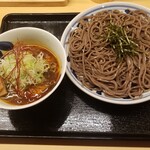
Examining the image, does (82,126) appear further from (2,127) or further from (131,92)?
(2,127)

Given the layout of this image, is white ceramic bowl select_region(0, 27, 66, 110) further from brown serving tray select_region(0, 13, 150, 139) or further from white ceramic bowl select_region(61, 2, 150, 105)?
brown serving tray select_region(0, 13, 150, 139)

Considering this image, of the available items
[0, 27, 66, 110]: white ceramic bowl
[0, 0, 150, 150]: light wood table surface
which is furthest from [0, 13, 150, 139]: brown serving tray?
[0, 27, 66, 110]: white ceramic bowl

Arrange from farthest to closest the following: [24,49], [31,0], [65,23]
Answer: [31,0]
[65,23]
[24,49]

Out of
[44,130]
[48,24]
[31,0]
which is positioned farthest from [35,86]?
[31,0]

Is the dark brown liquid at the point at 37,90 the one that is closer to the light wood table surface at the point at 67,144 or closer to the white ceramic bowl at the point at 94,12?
the white ceramic bowl at the point at 94,12

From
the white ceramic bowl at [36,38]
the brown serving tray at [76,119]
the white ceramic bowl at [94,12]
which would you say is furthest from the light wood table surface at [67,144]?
the white ceramic bowl at [36,38]
